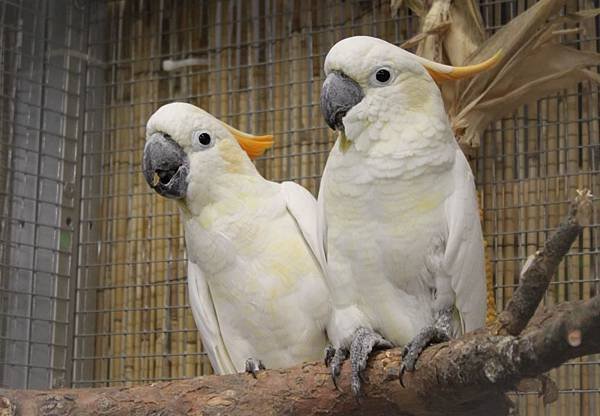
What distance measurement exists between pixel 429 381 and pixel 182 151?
0.98 meters

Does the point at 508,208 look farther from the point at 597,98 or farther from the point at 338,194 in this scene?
the point at 338,194

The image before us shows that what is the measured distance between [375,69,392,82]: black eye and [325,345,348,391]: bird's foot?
566 mm

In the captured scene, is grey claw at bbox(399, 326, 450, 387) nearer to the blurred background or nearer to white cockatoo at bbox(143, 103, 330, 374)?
white cockatoo at bbox(143, 103, 330, 374)

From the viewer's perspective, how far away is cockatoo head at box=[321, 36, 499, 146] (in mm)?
2117

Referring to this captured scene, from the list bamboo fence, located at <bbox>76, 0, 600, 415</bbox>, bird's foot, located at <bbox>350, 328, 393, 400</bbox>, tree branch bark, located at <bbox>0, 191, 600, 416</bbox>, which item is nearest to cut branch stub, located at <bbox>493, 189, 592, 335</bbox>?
tree branch bark, located at <bbox>0, 191, 600, 416</bbox>

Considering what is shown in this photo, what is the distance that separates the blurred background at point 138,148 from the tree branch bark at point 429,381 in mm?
1197

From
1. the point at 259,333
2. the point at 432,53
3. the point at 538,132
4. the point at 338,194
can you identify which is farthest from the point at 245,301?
the point at 538,132

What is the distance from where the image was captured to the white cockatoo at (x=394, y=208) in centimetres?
206

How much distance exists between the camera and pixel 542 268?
1.39m

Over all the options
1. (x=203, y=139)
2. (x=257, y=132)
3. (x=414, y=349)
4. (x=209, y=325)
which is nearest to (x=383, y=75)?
A: (x=203, y=139)

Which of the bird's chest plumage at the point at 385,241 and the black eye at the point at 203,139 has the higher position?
the black eye at the point at 203,139

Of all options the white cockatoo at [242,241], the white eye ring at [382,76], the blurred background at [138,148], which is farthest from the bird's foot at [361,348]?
the blurred background at [138,148]

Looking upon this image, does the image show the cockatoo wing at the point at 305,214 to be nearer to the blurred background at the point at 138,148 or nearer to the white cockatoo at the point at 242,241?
the white cockatoo at the point at 242,241

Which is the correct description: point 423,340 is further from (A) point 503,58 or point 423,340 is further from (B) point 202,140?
(A) point 503,58
